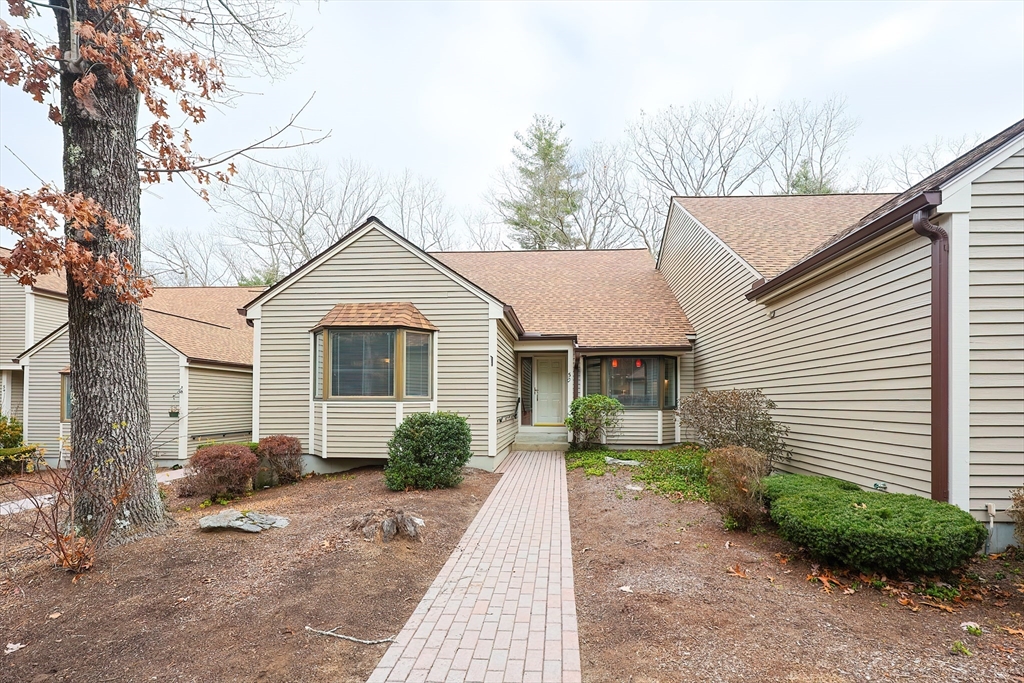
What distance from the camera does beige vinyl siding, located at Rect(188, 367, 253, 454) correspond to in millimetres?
12742

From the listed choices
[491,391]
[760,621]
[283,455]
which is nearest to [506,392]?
[491,391]

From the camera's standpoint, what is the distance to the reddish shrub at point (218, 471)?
24.8ft

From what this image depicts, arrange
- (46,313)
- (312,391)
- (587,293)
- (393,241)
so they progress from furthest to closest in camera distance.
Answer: (587,293) → (46,313) → (393,241) → (312,391)

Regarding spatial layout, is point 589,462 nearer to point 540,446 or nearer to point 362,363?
point 540,446

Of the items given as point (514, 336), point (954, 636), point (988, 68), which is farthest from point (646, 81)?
point (954, 636)

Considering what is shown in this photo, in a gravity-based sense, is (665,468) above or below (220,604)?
below

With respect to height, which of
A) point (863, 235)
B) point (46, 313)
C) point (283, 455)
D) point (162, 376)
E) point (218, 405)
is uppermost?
point (863, 235)

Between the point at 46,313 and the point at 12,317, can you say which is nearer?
the point at 12,317

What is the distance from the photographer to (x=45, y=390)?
12.7 m

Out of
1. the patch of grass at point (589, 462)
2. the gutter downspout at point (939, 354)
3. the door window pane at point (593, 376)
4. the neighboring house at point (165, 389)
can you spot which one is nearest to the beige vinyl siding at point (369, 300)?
the patch of grass at point (589, 462)

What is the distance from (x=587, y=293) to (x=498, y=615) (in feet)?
41.1

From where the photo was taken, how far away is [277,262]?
88.2 feet

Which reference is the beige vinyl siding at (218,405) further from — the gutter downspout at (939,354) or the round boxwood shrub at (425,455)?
the gutter downspout at (939,354)

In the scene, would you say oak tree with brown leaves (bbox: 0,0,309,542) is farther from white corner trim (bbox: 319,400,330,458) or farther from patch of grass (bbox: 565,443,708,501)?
patch of grass (bbox: 565,443,708,501)
